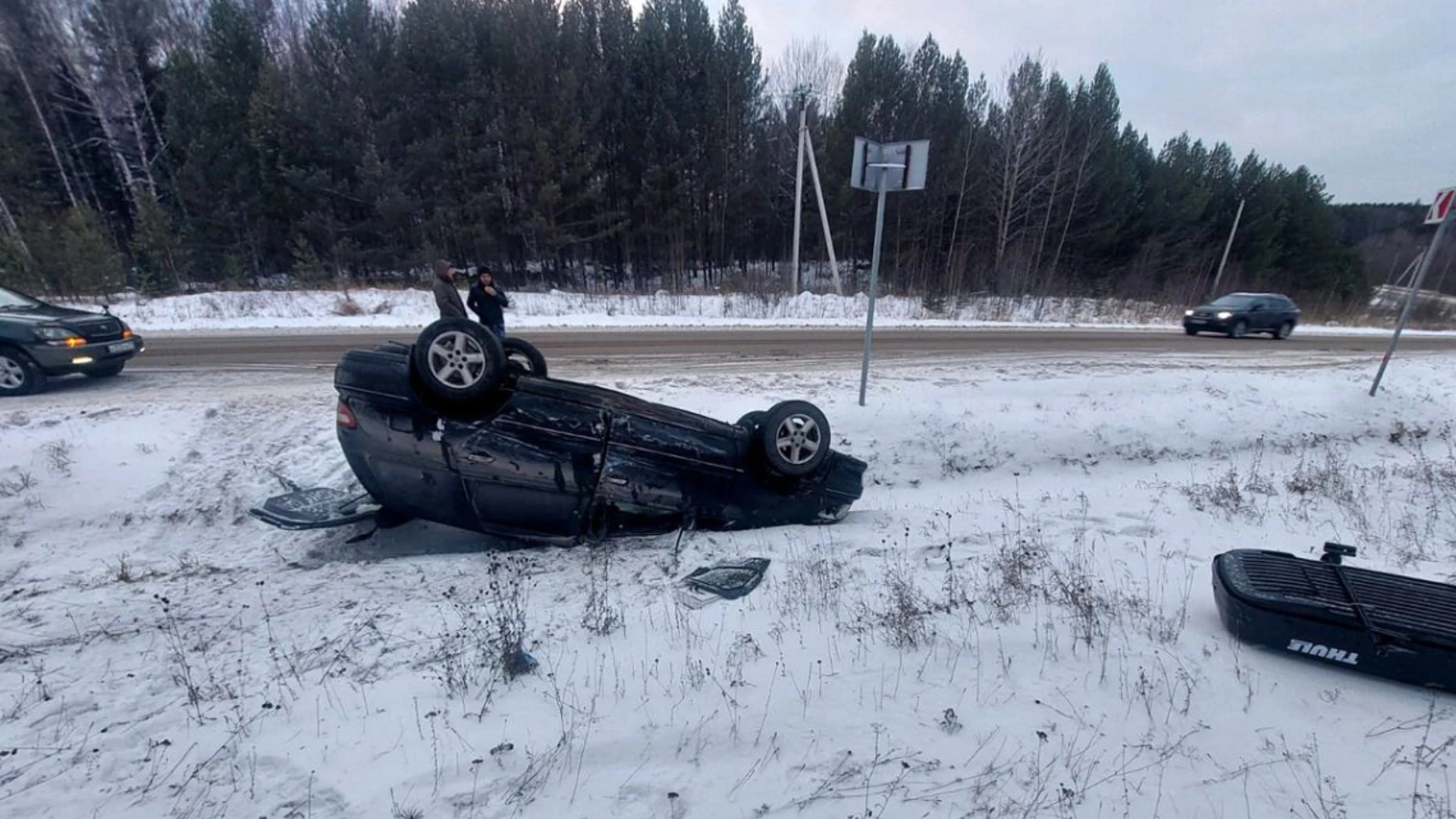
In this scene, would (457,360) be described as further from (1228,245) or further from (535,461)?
(1228,245)

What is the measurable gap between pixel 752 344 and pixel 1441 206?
11.1m

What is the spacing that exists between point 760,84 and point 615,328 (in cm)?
2291

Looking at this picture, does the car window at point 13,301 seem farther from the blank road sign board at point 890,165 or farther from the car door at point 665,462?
the blank road sign board at point 890,165

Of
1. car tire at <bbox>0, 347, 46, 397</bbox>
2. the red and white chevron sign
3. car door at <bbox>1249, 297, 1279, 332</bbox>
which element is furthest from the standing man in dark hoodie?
car door at <bbox>1249, 297, 1279, 332</bbox>

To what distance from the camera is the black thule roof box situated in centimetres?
303

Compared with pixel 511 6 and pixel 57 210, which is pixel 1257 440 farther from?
A: pixel 57 210

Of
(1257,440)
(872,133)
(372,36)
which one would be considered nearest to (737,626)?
(1257,440)

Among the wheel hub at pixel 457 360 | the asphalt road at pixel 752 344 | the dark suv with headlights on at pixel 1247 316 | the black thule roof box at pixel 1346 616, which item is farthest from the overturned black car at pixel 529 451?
the dark suv with headlights on at pixel 1247 316

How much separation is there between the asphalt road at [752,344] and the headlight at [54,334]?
1.89m

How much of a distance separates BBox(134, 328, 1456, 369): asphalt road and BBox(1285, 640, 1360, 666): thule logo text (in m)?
9.11

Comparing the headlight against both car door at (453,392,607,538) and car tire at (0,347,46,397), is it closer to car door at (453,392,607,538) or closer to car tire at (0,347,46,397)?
car tire at (0,347,46,397)

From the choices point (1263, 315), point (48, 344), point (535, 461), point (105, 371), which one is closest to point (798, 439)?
point (535, 461)

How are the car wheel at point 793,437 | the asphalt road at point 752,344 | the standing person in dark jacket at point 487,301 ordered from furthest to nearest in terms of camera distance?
the asphalt road at point 752,344, the standing person in dark jacket at point 487,301, the car wheel at point 793,437

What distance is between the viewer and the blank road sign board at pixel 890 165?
6836 mm
